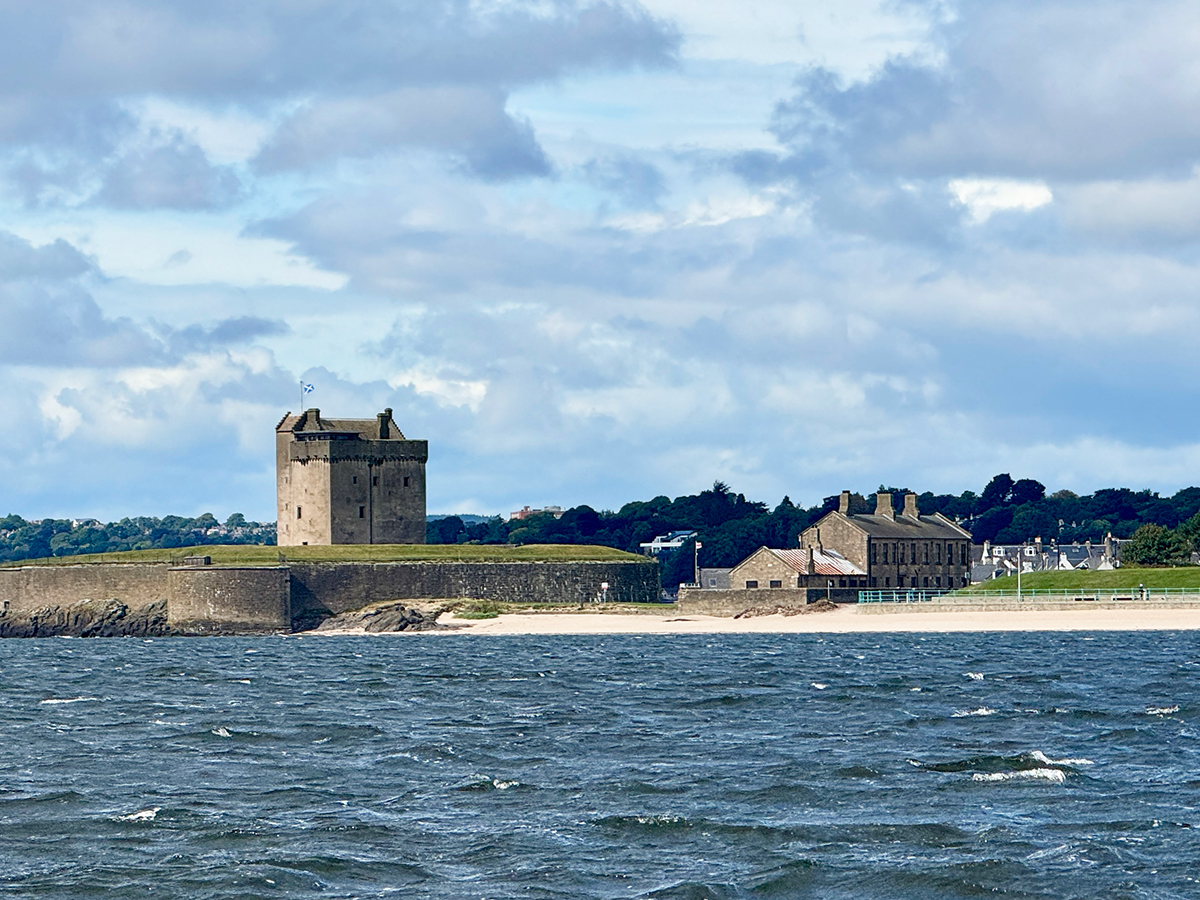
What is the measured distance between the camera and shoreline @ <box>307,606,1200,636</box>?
6606 centimetres

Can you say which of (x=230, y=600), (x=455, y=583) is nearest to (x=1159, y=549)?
(x=455, y=583)

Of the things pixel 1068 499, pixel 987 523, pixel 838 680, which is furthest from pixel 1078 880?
pixel 1068 499

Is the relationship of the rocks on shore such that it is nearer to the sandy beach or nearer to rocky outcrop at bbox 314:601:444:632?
the sandy beach

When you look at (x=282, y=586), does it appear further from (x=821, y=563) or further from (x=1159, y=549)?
(x=1159, y=549)

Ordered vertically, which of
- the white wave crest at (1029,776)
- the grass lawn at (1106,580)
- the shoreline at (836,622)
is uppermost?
the grass lawn at (1106,580)

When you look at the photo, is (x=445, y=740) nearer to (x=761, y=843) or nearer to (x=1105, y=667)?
(x=761, y=843)

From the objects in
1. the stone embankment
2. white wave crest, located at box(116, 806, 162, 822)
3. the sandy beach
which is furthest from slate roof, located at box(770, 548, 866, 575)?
white wave crest, located at box(116, 806, 162, 822)

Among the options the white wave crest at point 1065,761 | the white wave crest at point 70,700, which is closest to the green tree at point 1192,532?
the white wave crest at point 70,700

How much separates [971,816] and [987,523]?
484 feet

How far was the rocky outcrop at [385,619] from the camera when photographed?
79000 millimetres

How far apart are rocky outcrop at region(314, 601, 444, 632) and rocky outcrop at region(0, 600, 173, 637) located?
7510 millimetres

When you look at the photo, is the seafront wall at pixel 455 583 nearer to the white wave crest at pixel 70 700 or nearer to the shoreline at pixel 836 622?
the shoreline at pixel 836 622

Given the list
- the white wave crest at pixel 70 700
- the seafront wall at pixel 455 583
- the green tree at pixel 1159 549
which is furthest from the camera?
the green tree at pixel 1159 549

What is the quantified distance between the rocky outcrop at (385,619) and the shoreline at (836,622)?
0.47 metres
